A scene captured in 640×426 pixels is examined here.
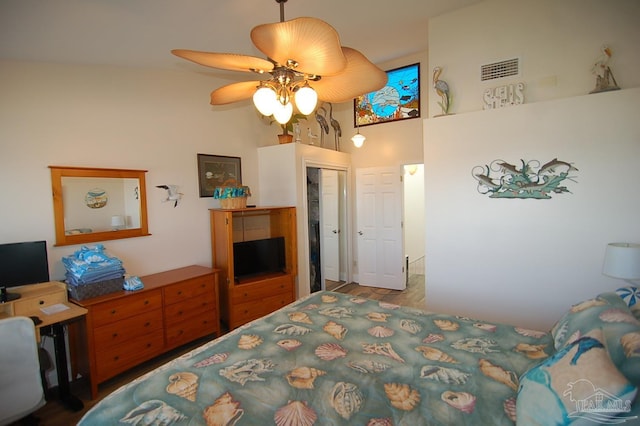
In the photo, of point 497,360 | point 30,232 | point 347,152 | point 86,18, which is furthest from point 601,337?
point 347,152

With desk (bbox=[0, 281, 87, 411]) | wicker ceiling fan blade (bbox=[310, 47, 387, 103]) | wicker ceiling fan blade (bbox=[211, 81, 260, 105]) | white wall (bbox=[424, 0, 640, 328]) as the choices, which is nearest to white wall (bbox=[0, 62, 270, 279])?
desk (bbox=[0, 281, 87, 411])

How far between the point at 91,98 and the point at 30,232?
48.9 inches

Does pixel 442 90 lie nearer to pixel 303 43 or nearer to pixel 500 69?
pixel 500 69

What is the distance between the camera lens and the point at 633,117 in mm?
2244

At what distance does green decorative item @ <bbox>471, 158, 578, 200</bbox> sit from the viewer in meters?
2.50

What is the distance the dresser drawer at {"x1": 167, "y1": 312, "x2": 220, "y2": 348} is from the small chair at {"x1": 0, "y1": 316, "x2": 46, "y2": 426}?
118 centimetres

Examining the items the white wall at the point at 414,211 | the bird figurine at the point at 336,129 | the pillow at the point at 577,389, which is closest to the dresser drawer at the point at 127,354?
the pillow at the point at 577,389

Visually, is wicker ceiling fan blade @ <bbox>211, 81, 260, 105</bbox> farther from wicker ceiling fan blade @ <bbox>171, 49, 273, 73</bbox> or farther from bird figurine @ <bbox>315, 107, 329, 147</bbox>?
bird figurine @ <bbox>315, 107, 329, 147</bbox>

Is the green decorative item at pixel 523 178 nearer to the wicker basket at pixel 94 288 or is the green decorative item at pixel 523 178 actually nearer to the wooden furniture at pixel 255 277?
the wooden furniture at pixel 255 277

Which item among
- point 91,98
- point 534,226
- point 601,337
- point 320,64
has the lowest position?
point 601,337

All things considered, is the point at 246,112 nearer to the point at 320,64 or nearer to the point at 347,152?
the point at 347,152

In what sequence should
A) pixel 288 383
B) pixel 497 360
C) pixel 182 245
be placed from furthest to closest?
pixel 182 245
pixel 497 360
pixel 288 383

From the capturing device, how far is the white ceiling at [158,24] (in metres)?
1.95

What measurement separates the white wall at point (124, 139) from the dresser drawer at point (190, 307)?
540mm
